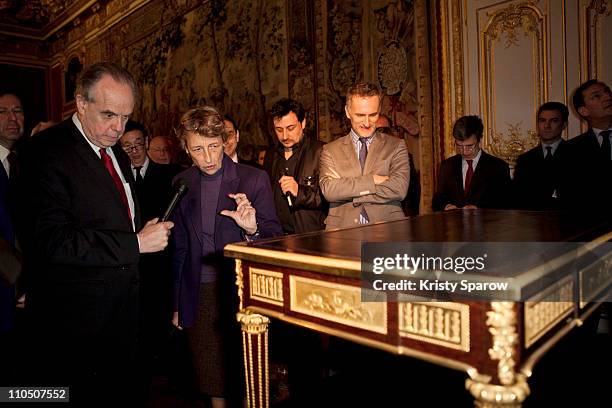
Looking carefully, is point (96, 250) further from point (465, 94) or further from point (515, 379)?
point (465, 94)

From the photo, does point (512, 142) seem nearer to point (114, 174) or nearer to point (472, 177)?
point (472, 177)

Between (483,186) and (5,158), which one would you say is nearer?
(5,158)

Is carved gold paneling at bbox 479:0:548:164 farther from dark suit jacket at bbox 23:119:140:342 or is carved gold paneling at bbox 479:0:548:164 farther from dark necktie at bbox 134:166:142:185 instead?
dark suit jacket at bbox 23:119:140:342

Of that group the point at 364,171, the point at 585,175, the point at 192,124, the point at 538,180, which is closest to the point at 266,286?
the point at 192,124

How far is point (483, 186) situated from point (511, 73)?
5.39 ft

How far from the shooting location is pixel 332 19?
255 inches

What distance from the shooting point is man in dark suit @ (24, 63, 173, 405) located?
1973mm

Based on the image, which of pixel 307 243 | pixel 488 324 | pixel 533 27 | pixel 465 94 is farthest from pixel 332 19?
pixel 488 324

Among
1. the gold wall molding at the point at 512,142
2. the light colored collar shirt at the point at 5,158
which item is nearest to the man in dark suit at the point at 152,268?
the light colored collar shirt at the point at 5,158

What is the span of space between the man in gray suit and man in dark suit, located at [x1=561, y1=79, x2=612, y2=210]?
1.47 metres

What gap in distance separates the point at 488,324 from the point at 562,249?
0.47 meters

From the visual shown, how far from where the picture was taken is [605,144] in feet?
11.8

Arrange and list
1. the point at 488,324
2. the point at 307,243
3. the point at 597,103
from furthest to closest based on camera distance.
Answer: the point at 597,103, the point at 307,243, the point at 488,324

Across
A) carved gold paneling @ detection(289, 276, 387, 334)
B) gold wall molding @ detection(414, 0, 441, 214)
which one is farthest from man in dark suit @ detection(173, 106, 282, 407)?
gold wall molding @ detection(414, 0, 441, 214)
